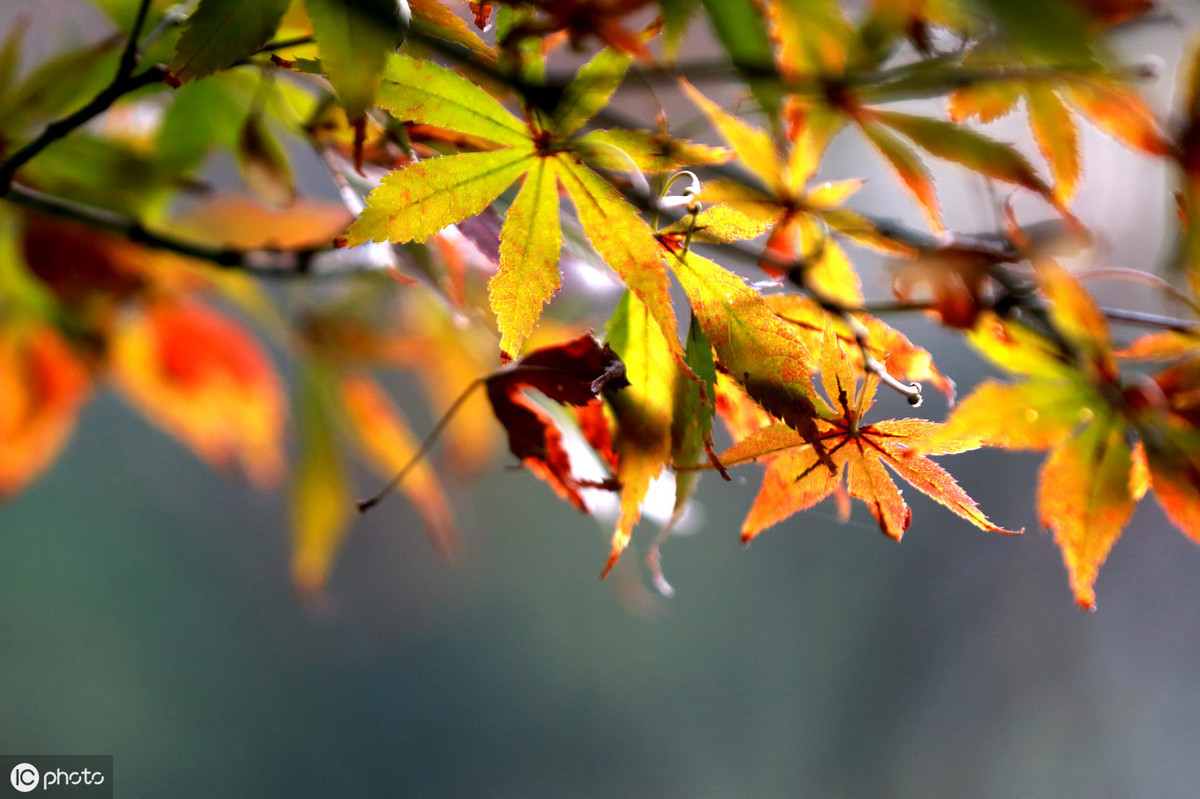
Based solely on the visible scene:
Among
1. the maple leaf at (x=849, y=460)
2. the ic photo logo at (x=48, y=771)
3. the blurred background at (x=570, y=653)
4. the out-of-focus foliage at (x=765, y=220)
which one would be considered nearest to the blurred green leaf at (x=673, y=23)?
the out-of-focus foliage at (x=765, y=220)

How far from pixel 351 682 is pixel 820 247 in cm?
265

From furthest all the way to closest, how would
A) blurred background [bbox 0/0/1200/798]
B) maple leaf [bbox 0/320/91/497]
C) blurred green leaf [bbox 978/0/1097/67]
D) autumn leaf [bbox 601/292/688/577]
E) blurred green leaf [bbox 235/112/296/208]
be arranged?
blurred background [bbox 0/0/1200/798], maple leaf [bbox 0/320/91/497], blurred green leaf [bbox 235/112/296/208], autumn leaf [bbox 601/292/688/577], blurred green leaf [bbox 978/0/1097/67]

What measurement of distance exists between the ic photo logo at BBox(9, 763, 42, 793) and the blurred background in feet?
4.40

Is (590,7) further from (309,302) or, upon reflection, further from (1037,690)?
(1037,690)

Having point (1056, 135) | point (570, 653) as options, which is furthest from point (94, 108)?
point (570, 653)

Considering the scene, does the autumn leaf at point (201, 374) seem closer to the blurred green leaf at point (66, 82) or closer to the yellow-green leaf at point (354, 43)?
the blurred green leaf at point (66, 82)

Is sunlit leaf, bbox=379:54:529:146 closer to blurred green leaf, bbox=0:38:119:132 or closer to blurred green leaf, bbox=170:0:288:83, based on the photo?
blurred green leaf, bbox=170:0:288:83

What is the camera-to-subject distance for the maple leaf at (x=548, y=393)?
273 mm

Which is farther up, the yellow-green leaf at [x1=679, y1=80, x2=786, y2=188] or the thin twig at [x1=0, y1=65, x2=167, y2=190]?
the yellow-green leaf at [x1=679, y1=80, x2=786, y2=188]

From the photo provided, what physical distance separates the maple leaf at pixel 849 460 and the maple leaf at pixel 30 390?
68cm

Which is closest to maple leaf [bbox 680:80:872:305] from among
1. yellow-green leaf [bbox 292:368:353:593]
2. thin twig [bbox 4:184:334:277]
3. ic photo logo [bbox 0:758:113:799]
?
thin twig [bbox 4:184:334:277]

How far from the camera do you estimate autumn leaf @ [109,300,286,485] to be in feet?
2.44

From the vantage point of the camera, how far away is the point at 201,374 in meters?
0.76

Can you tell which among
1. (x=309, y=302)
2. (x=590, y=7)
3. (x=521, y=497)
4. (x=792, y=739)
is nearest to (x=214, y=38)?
(x=590, y=7)
